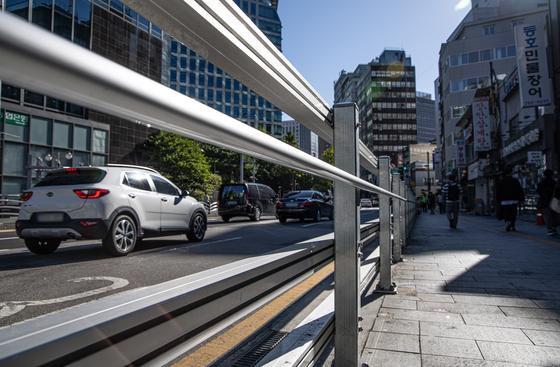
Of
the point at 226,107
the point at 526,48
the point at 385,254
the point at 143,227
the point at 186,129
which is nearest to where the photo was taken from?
the point at 186,129

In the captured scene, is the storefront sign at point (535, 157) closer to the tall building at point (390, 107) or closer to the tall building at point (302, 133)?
the tall building at point (302, 133)

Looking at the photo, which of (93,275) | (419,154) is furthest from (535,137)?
(419,154)

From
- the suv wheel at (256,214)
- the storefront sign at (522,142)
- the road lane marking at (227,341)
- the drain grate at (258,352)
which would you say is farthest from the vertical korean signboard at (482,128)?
the drain grate at (258,352)

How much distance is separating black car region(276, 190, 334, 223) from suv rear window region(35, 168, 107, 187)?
9.34 m

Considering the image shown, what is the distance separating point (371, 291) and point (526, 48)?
14818mm

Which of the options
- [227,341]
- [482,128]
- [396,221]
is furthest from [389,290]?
[482,128]

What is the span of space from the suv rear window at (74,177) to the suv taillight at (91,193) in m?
0.07

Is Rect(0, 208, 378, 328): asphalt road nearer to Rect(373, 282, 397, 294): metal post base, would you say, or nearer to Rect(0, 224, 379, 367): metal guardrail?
Rect(0, 224, 379, 367): metal guardrail

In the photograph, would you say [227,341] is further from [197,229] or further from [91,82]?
[91,82]

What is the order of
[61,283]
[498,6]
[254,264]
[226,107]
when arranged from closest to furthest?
[254,264], [226,107], [61,283], [498,6]

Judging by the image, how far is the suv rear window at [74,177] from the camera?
4.58 feet

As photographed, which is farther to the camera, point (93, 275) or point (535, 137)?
point (535, 137)

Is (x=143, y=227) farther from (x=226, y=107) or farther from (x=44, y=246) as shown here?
(x=44, y=246)

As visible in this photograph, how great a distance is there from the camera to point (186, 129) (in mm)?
533
